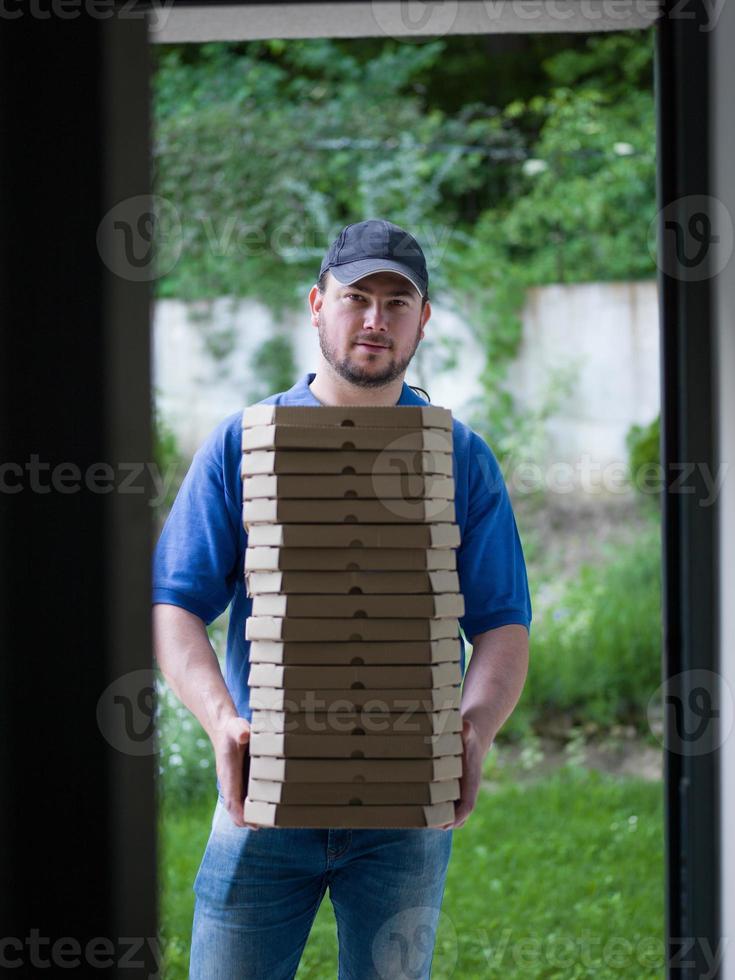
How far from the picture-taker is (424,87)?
6.30m

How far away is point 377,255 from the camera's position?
1.84 metres

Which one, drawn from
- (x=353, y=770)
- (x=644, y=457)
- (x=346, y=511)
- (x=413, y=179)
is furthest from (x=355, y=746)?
(x=413, y=179)

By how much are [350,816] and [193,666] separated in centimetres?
36

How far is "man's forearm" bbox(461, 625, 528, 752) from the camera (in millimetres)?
1773

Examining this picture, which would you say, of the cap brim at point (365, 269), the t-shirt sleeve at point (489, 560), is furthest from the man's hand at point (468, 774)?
the cap brim at point (365, 269)

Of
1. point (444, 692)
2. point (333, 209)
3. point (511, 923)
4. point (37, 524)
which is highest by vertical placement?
point (333, 209)

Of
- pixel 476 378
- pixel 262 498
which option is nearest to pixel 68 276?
pixel 262 498

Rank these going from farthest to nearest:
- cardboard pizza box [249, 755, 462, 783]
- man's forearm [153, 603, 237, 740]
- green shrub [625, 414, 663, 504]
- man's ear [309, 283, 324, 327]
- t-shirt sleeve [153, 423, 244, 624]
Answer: green shrub [625, 414, 663, 504]
man's ear [309, 283, 324, 327]
t-shirt sleeve [153, 423, 244, 624]
man's forearm [153, 603, 237, 740]
cardboard pizza box [249, 755, 462, 783]

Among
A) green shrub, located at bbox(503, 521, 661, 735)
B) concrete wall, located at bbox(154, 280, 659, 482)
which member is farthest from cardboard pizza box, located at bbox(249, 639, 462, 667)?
concrete wall, located at bbox(154, 280, 659, 482)

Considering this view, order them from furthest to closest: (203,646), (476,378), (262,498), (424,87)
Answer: (424,87)
(476,378)
(203,646)
(262,498)

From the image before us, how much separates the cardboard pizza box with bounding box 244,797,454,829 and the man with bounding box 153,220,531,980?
0.40ft

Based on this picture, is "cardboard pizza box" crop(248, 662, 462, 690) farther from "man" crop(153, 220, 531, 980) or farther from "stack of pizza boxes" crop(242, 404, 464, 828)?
"man" crop(153, 220, 531, 980)

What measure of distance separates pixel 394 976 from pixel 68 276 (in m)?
1.48

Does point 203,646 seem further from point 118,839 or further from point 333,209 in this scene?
point 333,209
